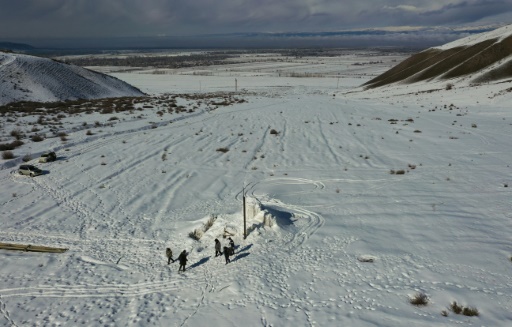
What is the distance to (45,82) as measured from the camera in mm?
67438

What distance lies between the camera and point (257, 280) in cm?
1384

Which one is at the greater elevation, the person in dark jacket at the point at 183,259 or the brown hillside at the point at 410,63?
the brown hillside at the point at 410,63

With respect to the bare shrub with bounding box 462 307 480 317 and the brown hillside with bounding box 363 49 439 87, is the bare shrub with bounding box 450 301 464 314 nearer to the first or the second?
the bare shrub with bounding box 462 307 480 317

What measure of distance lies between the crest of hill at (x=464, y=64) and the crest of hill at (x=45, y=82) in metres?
68.0

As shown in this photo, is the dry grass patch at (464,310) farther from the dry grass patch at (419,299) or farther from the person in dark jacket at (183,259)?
the person in dark jacket at (183,259)

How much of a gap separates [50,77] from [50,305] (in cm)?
7036

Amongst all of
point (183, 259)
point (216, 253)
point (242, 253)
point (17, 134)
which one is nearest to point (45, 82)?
point (17, 134)

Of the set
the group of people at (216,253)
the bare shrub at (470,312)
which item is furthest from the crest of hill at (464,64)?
the group of people at (216,253)

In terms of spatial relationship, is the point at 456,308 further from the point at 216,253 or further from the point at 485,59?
the point at 485,59

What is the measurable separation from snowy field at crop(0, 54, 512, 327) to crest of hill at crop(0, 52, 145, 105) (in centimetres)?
3103

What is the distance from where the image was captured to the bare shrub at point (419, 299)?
11.7m

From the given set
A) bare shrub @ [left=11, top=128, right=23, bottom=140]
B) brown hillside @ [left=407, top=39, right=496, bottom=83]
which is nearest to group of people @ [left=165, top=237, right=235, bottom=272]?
bare shrub @ [left=11, top=128, right=23, bottom=140]

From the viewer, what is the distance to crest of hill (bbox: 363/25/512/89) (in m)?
66.3

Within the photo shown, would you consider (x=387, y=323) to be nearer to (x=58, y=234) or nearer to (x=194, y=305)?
(x=194, y=305)
